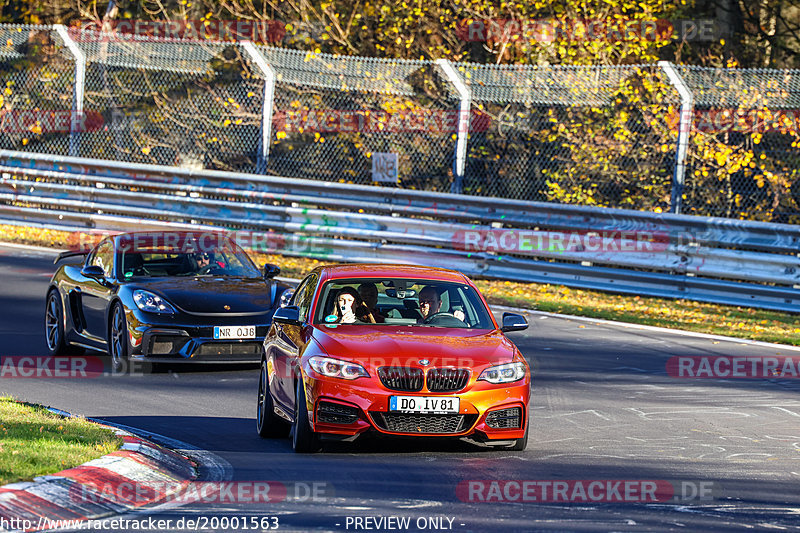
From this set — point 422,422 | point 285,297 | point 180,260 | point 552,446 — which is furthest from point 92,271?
point 552,446

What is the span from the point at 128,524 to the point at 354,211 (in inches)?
567

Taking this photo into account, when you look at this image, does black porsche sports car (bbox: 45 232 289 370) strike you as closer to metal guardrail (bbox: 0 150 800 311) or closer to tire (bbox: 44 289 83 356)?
tire (bbox: 44 289 83 356)

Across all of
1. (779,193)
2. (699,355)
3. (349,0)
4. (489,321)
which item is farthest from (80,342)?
(349,0)

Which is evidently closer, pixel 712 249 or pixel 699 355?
pixel 699 355

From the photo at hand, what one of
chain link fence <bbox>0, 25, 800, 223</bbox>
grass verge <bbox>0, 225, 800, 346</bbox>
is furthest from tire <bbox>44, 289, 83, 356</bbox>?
chain link fence <bbox>0, 25, 800, 223</bbox>

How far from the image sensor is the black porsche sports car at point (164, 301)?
41.1ft

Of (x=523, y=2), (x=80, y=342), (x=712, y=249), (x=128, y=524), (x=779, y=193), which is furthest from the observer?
(x=523, y=2)

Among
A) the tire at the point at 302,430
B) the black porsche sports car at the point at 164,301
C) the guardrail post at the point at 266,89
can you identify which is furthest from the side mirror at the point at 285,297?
the guardrail post at the point at 266,89

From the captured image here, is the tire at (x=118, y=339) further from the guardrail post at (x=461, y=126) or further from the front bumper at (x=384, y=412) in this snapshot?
the guardrail post at (x=461, y=126)

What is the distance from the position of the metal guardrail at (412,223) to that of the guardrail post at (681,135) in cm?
52

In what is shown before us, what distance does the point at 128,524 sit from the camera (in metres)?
6.70

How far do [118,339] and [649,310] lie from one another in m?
7.56

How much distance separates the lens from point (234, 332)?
495 inches

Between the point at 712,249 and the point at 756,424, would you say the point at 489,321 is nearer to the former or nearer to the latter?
the point at 756,424
